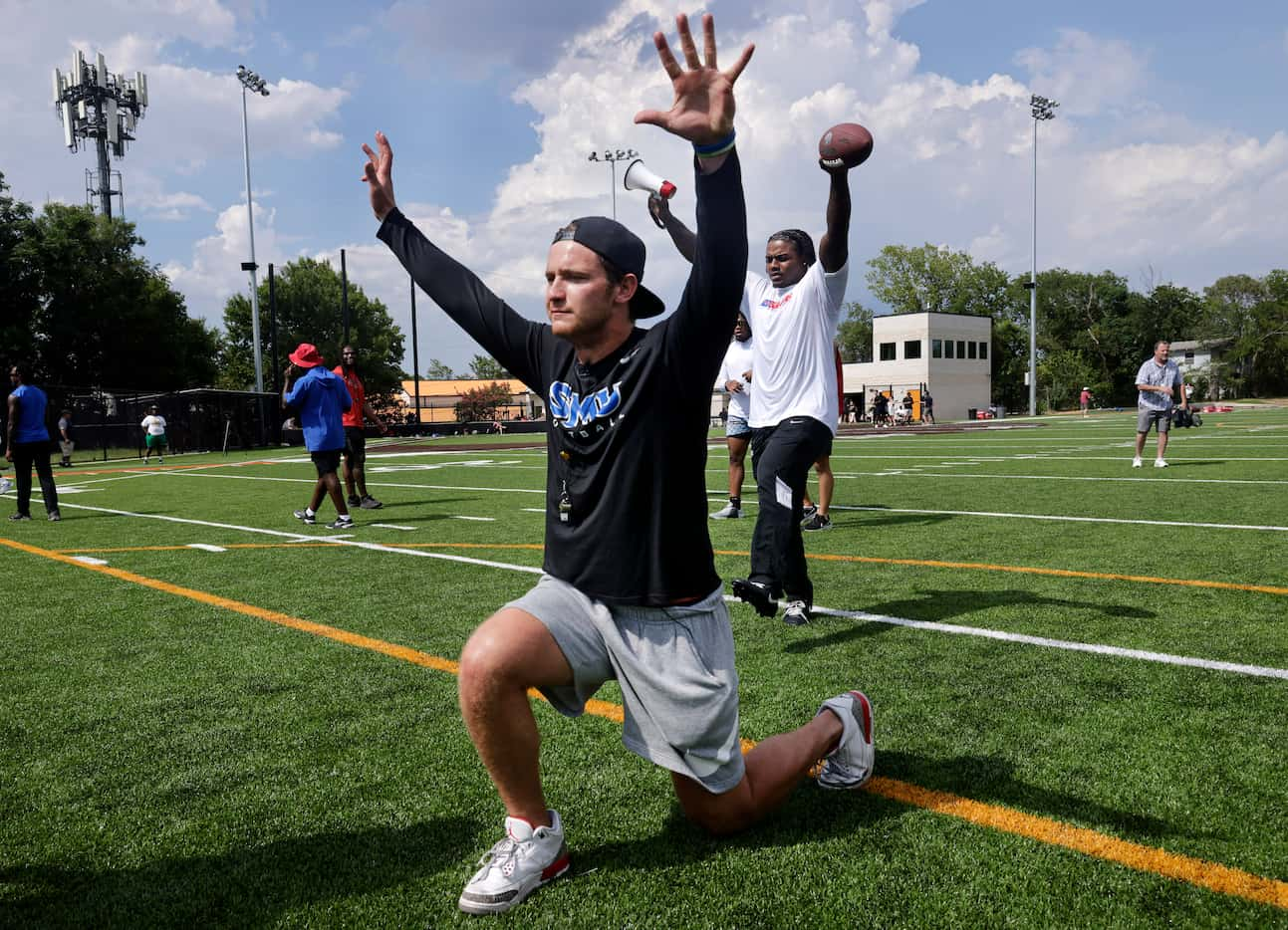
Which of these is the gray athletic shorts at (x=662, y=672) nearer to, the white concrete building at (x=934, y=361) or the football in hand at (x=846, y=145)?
the football in hand at (x=846, y=145)

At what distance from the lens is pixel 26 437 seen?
36.4 ft

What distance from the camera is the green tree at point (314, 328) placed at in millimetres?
66062

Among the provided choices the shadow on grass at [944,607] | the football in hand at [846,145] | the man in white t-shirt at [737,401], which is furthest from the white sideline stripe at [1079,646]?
the man in white t-shirt at [737,401]

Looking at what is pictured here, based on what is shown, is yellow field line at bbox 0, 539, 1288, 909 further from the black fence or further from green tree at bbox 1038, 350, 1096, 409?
green tree at bbox 1038, 350, 1096, 409

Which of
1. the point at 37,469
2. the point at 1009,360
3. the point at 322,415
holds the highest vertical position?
the point at 1009,360

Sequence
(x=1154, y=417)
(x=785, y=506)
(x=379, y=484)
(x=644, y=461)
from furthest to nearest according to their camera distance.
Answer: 1. (x=379, y=484)
2. (x=1154, y=417)
3. (x=785, y=506)
4. (x=644, y=461)

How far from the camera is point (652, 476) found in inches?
Answer: 95.3

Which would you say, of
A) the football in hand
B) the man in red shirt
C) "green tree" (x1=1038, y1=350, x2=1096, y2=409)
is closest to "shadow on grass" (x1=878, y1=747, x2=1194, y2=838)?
the football in hand

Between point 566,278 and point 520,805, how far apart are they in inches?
55.2

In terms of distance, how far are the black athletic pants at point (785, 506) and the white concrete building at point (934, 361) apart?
59.1m

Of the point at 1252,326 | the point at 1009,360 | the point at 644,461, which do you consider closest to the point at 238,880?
the point at 644,461

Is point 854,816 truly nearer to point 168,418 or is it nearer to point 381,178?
point 381,178

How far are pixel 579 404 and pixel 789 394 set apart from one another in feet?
9.23

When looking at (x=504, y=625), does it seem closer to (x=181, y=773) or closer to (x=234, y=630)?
(x=181, y=773)
